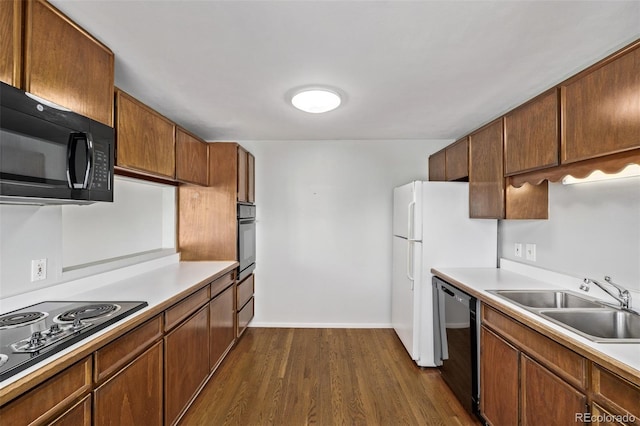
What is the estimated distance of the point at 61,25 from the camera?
1456 mm

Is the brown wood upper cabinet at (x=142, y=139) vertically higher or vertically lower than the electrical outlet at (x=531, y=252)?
higher

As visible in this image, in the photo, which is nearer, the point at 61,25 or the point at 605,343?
the point at 605,343

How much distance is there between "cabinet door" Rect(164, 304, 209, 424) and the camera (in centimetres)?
191

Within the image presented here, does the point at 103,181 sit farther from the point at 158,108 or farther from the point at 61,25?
the point at 158,108

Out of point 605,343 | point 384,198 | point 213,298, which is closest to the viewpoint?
point 605,343

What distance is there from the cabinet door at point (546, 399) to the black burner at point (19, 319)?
235cm

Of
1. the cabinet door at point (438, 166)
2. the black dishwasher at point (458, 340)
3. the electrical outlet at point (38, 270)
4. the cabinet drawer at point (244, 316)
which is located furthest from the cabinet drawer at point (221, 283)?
the cabinet door at point (438, 166)

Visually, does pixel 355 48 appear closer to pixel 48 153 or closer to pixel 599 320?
pixel 48 153

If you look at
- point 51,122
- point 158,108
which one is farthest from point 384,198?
point 51,122

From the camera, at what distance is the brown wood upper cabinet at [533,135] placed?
1.80m

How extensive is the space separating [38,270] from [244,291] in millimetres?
2011

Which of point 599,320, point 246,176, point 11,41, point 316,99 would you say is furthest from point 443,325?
point 11,41

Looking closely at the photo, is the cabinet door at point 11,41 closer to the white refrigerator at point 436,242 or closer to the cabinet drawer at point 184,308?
the cabinet drawer at point 184,308

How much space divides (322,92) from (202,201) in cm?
176
